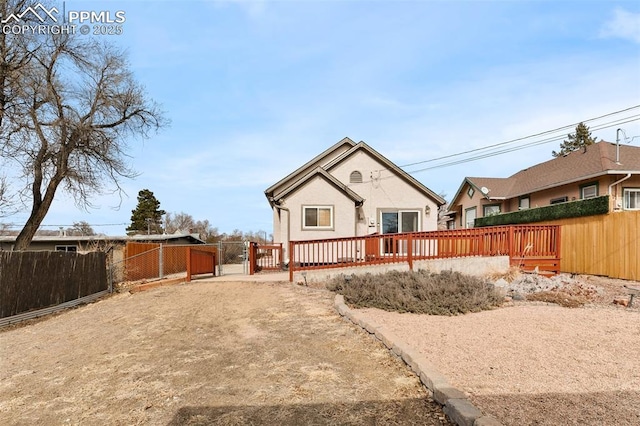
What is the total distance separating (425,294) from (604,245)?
784 centimetres

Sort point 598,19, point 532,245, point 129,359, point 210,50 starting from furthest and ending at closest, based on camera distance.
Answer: point 532,245, point 210,50, point 598,19, point 129,359

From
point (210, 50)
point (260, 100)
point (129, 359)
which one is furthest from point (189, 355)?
point (260, 100)

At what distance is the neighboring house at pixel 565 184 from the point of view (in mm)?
15883

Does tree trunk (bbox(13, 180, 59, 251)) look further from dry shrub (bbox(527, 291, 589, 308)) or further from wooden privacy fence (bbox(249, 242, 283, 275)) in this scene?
dry shrub (bbox(527, 291, 589, 308))

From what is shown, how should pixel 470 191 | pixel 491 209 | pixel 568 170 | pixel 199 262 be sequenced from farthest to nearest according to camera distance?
pixel 470 191 → pixel 491 209 → pixel 568 170 → pixel 199 262

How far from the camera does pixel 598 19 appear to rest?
10297mm

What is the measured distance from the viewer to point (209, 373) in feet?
15.4

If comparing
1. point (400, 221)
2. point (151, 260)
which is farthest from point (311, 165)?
point (151, 260)

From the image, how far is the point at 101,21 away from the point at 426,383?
16.0m

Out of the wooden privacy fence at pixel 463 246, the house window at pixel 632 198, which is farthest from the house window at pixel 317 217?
the house window at pixel 632 198

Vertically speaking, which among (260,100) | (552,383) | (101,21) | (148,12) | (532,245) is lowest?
(552,383)

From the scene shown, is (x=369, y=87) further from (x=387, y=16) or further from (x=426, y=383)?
(x=426, y=383)

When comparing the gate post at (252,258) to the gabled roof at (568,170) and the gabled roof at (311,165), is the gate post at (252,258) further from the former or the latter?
the gabled roof at (568,170)

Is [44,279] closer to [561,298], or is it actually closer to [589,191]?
[561,298]
